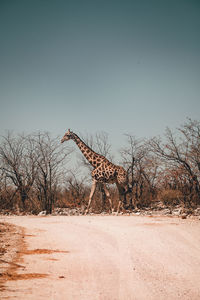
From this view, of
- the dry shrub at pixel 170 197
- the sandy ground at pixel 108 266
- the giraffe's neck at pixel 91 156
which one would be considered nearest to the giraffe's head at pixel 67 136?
the giraffe's neck at pixel 91 156

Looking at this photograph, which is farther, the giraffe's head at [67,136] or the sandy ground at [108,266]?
the giraffe's head at [67,136]

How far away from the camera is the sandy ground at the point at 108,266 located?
9.04ft

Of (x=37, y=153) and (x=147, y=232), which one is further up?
(x=37, y=153)

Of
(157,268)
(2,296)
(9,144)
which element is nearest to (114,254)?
(157,268)

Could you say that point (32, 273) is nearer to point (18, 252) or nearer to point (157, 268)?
point (18, 252)

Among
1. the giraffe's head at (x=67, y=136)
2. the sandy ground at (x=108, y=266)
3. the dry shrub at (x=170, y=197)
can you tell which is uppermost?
the giraffe's head at (x=67, y=136)

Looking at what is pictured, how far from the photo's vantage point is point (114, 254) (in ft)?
13.7

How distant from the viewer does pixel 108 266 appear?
3.58 metres

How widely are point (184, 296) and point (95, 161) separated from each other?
9807 millimetres

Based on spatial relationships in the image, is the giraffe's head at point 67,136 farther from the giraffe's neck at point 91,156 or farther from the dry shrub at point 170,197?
the dry shrub at point 170,197

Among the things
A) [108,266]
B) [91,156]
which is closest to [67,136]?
[91,156]

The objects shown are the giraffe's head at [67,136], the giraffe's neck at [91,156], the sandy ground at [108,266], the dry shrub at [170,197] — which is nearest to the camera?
the sandy ground at [108,266]

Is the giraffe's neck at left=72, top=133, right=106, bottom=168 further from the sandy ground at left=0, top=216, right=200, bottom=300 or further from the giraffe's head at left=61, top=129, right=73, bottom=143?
the sandy ground at left=0, top=216, right=200, bottom=300

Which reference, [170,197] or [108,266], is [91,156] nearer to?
[170,197]
